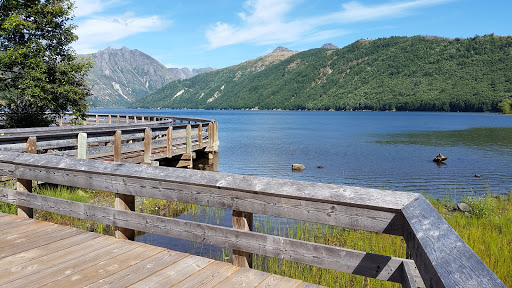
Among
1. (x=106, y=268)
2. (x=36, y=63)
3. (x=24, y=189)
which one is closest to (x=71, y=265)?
(x=106, y=268)

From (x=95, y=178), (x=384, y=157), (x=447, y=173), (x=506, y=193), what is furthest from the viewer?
(x=384, y=157)

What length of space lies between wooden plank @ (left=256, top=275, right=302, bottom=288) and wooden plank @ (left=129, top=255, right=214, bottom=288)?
2.39 feet

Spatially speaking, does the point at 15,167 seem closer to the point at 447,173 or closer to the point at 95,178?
the point at 95,178

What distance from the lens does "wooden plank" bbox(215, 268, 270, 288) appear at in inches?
133

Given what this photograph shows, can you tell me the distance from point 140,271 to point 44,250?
139 cm

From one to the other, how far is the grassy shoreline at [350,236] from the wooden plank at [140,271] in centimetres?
263

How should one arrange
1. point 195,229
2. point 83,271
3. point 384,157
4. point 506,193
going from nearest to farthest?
1. point 83,271
2. point 195,229
3. point 506,193
4. point 384,157

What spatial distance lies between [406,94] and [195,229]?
201703 millimetres

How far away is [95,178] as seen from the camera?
4602 mm

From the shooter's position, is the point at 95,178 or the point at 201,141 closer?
the point at 95,178

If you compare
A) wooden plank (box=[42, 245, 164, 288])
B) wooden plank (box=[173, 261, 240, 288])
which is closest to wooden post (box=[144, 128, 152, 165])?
wooden plank (box=[42, 245, 164, 288])

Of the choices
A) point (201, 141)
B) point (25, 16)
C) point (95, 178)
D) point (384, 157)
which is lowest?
point (384, 157)

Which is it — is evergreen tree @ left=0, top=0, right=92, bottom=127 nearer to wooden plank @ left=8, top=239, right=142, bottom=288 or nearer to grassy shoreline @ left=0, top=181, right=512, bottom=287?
grassy shoreline @ left=0, top=181, right=512, bottom=287

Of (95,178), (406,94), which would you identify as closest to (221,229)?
(95,178)
